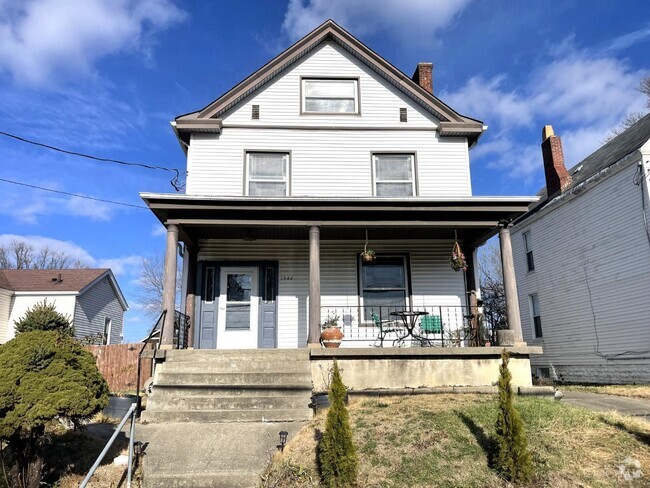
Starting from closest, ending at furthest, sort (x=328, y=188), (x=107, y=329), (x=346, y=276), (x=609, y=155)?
1. (x=346, y=276)
2. (x=328, y=188)
3. (x=609, y=155)
4. (x=107, y=329)

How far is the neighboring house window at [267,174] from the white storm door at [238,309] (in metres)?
1.95

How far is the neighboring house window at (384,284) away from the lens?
1156 cm

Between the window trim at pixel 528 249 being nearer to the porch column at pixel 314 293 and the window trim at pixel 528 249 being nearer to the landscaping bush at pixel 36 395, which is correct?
the porch column at pixel 314 293

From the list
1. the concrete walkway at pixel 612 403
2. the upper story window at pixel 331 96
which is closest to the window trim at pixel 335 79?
the upper story window at pixel 331 96

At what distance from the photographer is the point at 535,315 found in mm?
18141

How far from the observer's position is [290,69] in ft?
41.6

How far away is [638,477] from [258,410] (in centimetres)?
495

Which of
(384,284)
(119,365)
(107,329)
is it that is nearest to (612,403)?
(384,284)

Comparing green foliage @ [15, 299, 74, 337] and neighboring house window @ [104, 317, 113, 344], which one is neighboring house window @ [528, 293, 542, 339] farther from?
neighboring house window @ [104, 317, 113, 344]

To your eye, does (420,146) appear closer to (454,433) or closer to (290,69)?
(290,69)

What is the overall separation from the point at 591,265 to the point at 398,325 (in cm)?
751

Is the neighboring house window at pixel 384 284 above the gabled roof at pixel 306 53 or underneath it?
underneath

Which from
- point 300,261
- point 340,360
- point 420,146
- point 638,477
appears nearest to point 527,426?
point 638,477

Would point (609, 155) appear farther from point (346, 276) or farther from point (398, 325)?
point (346, 276)
